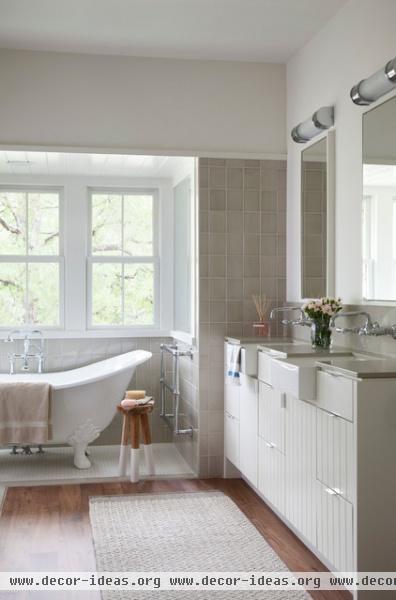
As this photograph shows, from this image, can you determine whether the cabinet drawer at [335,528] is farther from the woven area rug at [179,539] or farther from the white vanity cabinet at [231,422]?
the white vanity cabinet at [231,422]

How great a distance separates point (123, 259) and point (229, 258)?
1.39 m

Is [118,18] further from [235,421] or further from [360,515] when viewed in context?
[360,515]

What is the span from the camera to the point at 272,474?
3875 mm

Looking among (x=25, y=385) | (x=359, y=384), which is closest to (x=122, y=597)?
(x=359, y=384)

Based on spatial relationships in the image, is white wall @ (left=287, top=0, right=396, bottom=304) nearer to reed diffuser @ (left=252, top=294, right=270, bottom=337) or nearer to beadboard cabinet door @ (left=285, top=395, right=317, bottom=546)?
beadboard cabinet door @ (left=285, top=395, right=317, bottom=546)

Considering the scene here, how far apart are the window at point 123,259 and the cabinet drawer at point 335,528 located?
130 inches

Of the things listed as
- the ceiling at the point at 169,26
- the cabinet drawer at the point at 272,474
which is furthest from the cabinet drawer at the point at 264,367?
the ceiling at the point at 169,26

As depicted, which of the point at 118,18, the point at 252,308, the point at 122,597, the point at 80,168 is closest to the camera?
the point at 122,597

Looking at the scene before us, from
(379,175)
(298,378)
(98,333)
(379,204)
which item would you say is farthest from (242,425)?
(98,333)

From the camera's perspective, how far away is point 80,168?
18.5 feet

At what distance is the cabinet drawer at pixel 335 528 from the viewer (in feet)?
9.27

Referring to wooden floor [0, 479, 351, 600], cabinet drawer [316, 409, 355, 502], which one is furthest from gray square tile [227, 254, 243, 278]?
cabinet drawer [316, 409, 355, 502]

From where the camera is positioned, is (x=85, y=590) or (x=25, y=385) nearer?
(x=85, y=590)

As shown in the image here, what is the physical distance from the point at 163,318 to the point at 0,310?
133cm
